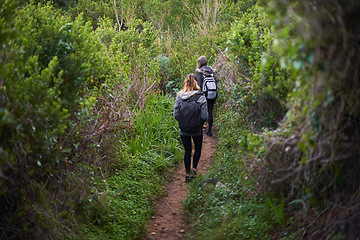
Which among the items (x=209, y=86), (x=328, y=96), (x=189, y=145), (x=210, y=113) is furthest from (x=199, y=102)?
(x=328, y=96)

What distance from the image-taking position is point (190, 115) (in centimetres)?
619

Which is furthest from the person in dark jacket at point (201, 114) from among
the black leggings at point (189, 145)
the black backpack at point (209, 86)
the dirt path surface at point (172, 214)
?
the black backpack at point (209, 86)

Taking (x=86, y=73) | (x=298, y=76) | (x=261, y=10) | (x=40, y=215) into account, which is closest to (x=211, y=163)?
(x=261, y=10)

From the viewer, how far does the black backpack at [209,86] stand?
863cm

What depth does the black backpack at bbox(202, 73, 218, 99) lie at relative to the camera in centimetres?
863

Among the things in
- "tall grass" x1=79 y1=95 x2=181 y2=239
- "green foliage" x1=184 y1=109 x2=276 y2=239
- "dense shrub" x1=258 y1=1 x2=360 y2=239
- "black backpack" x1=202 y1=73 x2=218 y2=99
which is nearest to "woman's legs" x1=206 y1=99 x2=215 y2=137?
"black backpack" x1=202 y1=73 x2=218 y2=99

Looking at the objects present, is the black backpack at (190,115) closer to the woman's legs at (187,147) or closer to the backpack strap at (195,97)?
the backpack strap at (195,97)

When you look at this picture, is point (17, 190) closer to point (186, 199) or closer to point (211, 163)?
point (186, 199)

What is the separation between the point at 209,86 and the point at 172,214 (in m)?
3.92

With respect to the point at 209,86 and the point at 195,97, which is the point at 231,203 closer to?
the point at 195,97

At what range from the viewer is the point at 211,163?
25.0 feet

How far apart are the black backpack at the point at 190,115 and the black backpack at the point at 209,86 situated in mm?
2399

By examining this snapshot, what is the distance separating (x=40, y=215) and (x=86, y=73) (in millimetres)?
1820

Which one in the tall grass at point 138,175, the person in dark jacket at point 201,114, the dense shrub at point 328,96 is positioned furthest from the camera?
the person in dark jacket at point 201,114
